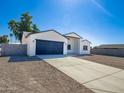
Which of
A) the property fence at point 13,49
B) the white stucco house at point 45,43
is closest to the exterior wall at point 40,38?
A: the white stucco house at point 45,43

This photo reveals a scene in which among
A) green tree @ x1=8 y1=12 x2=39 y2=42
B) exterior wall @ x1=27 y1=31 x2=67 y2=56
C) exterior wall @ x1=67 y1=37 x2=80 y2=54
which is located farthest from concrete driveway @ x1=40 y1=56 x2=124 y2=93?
green tree @ x1=8 y1=12 x2=39 y2=42

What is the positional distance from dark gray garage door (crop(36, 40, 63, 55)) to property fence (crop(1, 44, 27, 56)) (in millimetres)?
2653

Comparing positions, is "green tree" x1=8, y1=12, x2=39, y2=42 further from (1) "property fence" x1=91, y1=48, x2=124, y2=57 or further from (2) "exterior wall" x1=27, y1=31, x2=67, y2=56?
(1) "property fence" x1=91, y1=48, x2=124, y2=57

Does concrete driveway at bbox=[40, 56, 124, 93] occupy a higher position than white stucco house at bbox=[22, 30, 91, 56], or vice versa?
white stucco house at bbox=[22, 30, 91, 56]

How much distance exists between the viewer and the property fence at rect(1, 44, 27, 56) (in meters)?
16.1

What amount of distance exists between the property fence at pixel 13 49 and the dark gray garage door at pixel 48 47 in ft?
8.70

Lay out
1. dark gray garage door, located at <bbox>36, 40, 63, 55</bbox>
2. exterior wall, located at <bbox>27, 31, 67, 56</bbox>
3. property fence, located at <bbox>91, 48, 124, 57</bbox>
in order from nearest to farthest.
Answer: exterior wall, located at <bbox>27, 31, 67, 56</bbox> < dark gray garage door, located at <bbox>36, 40, 63, 55</bbox> < property fence, located at <bbox>91, 48, 124, 57</bbox>

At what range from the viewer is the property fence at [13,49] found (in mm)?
16078

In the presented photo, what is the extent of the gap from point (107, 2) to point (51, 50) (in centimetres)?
1035

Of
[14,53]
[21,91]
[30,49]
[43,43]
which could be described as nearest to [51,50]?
[43,43]

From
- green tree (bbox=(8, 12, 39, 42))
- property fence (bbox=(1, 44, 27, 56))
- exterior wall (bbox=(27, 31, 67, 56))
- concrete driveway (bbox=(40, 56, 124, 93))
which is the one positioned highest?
green tree (bbox=(8, 12, 39, 42))

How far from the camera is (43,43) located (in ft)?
54.6

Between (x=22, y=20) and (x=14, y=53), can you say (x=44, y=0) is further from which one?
(x=22, y=20)

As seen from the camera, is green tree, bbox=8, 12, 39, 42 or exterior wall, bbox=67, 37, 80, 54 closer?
exterior wall, bbox=67, 37, 80, 54
